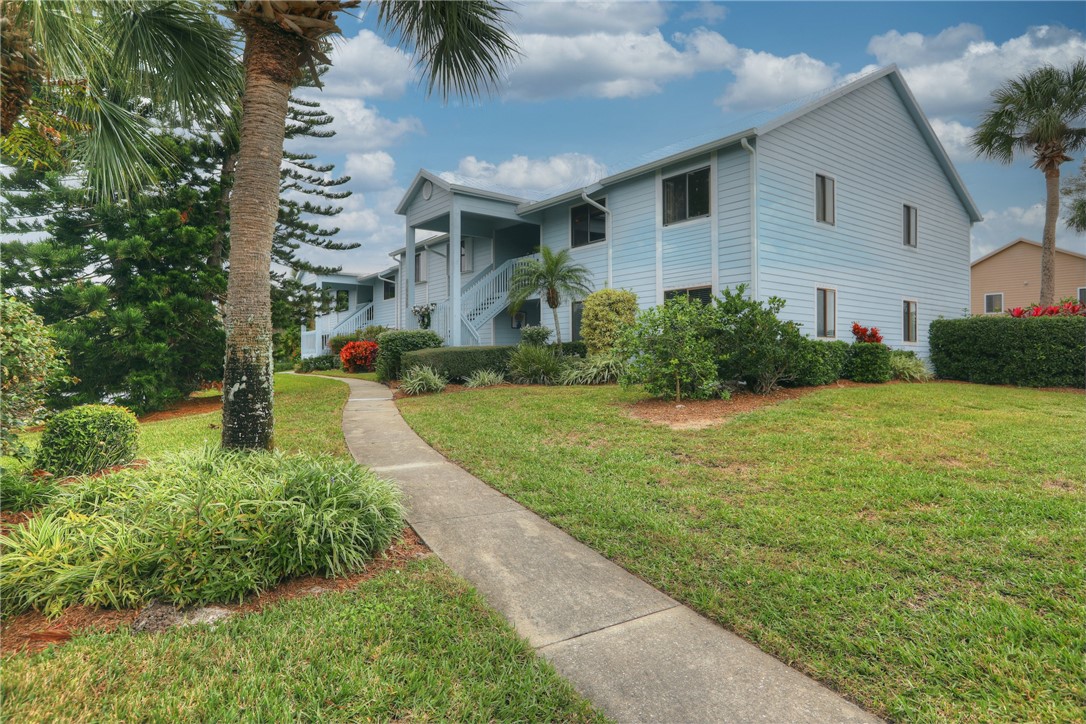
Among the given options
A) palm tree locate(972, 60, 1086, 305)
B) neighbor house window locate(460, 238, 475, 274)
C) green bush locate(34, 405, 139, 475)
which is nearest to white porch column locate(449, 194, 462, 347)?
neighbor house window locate(460, 238, 475, 274)

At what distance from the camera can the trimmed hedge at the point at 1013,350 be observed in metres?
11.7

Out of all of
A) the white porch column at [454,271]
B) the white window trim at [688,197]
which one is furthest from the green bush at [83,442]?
the white window trim at [688,197]

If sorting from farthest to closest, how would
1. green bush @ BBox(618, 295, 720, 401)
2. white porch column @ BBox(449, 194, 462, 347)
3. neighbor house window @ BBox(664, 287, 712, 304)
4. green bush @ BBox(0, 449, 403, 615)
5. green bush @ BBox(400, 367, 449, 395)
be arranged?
white porch column @ BBox(449, 194, 462, 347) → neighbor house window @ BBox(664, 287, 712, 304) → green bush @ BBox(400, 367, 449, 395) → green bush @ BBox(618, 295, 720, 401) → green bush @ BBox(0, 449, 403, 615)

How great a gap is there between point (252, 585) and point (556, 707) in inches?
77.8

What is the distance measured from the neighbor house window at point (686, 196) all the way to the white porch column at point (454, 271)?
6336 millimetres

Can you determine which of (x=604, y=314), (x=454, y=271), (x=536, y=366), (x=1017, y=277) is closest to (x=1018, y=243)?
(x=1017, y=277)

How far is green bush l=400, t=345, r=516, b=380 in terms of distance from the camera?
1386 centimetres

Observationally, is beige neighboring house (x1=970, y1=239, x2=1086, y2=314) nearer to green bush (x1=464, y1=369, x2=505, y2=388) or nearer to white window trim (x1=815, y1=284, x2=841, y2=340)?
white window trim (x1=815, y1=284, x2=841, y2=340)

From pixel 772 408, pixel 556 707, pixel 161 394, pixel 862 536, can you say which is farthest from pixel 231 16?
pixel 161 394

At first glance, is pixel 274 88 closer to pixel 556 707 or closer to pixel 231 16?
pixel 231 16

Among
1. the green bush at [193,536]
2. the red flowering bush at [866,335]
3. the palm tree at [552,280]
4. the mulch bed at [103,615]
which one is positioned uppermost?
the palm tree at [552,280]

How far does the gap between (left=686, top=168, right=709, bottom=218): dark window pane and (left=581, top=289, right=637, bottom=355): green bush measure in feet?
9.01

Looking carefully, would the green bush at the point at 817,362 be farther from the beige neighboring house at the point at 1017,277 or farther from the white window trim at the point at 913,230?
the beige neighboring house at the point at 1017,277

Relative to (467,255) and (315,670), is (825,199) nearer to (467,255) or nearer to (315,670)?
(467,255)
